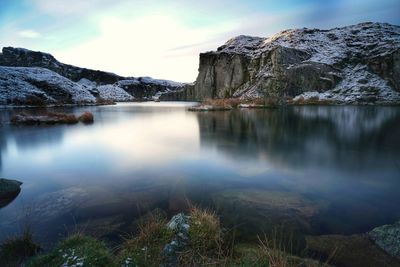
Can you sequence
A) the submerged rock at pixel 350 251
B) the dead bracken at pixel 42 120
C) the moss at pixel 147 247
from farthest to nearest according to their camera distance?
the dead bracken at pixel 42 120, the submerged rock at pixel 350 251, the moss at pixel 147 247

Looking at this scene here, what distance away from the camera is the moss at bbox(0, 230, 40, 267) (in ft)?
17.0

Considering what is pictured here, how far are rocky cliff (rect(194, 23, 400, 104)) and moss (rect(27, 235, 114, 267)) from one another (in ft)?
281

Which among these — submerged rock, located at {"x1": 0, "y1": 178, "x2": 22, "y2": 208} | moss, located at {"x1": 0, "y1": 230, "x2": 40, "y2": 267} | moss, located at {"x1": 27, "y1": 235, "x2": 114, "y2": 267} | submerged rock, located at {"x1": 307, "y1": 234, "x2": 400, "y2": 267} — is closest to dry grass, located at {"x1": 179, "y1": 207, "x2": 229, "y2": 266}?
moss, located at {"x1": 27, "y1": 235, "x2": 114, "y2": 267}

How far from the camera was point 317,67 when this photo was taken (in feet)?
376

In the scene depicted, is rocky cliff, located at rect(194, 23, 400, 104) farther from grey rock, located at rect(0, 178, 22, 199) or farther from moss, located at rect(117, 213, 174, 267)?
moss, located at rect(117, 213, 174, 267)

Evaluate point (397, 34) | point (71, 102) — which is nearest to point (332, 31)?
point (397, 34)

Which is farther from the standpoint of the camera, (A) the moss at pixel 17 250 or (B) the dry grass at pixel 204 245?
(A) the moss at pixel 17 250

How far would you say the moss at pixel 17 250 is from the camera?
205 inches

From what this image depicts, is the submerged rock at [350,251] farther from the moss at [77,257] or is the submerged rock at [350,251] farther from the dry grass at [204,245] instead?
the moss at [77,257]

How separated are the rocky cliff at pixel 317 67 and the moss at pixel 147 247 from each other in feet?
277

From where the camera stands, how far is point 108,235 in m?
6.71

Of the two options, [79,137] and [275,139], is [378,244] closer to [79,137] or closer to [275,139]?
[275,139]

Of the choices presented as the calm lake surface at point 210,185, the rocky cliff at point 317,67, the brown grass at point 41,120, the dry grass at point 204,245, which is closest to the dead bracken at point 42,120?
the brown grass at point 41,120

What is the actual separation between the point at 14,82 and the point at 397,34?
176304 mm
